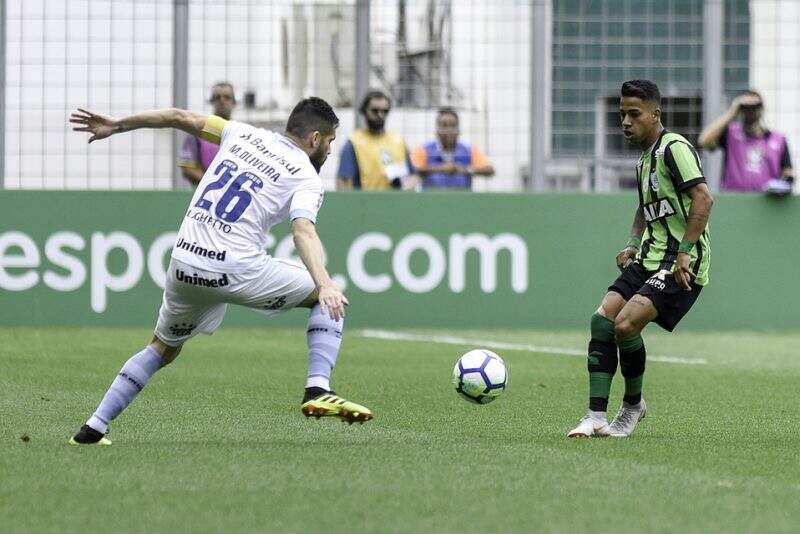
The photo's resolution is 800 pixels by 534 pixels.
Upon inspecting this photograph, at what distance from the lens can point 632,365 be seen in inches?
329

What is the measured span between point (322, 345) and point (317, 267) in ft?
1.99

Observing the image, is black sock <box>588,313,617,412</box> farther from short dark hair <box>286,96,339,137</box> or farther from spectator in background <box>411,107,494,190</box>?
spectator in background <box>411,107,494,190</box>

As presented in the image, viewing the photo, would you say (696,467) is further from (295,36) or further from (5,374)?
(295,36)

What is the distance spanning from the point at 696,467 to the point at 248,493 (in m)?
2.00

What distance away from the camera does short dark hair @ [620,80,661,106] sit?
8164mm

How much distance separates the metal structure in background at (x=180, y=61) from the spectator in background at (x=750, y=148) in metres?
5.01

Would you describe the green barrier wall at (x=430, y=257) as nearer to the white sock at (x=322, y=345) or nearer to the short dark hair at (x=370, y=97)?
the short dark hair at (x=370, y=97)

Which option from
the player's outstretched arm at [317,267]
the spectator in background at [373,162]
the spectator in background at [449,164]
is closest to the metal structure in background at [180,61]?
the spectator in background at [373,162]

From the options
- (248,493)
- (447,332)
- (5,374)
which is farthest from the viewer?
(447,332)

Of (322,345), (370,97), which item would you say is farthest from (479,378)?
(370,97)

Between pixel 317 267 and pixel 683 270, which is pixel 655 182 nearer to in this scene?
pixel 683 270

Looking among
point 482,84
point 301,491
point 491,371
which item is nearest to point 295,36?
point 482,84

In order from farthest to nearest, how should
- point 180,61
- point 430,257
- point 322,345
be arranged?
point 430,257, point 180,61, point 322,345

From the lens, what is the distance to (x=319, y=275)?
7.11 meters
